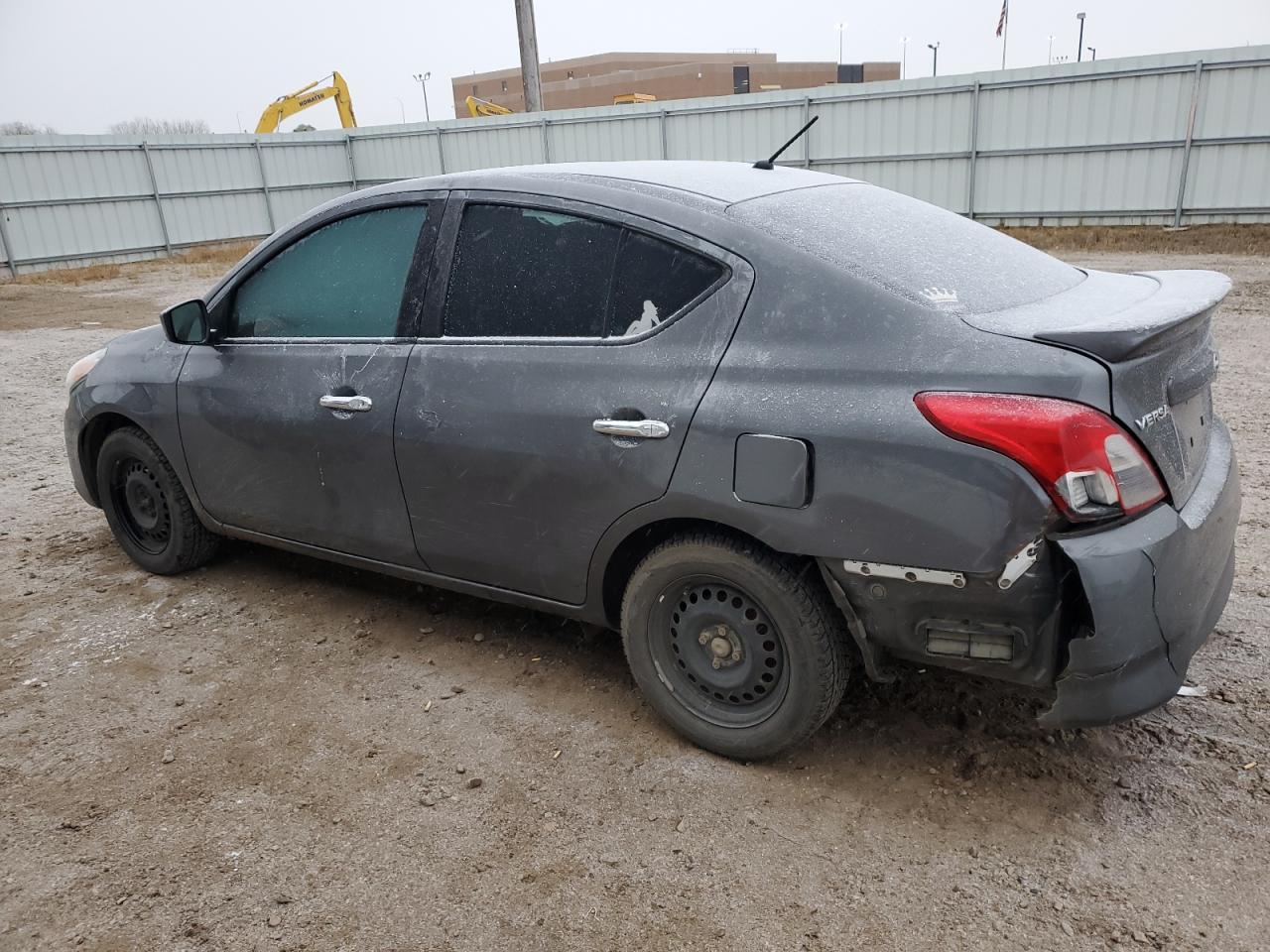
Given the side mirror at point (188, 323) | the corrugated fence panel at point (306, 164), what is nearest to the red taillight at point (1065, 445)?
the side mirror at point (188, 323)

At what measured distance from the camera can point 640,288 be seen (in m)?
2.82

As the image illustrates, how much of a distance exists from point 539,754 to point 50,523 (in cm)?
372

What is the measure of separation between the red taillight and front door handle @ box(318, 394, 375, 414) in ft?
6.50

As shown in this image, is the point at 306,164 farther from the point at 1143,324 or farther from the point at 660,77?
the point at 1143,324

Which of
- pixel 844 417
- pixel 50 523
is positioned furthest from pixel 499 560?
pixel 50 523

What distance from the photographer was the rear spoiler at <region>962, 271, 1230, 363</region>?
222cm

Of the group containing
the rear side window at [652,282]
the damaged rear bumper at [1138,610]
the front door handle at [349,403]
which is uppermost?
the rear side window at [652,282]

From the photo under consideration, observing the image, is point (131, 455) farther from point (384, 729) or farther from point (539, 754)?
point (539, 754)

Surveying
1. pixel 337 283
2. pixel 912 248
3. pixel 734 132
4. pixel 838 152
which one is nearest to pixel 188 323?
pixel 337 283

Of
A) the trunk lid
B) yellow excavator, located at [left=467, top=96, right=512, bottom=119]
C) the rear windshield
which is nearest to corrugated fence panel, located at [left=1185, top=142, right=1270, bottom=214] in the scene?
the rear windshield

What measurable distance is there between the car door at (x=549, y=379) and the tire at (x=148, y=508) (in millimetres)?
1531

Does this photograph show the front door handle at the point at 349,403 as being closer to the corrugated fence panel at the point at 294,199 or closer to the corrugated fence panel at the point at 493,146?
the corrugated fence panel at the point at 493,146

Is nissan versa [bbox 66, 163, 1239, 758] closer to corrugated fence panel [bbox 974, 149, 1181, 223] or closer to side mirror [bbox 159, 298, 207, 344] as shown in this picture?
side mirror [bbox 159, 298, 207, 344]

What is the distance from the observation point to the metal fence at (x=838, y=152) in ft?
51.5
